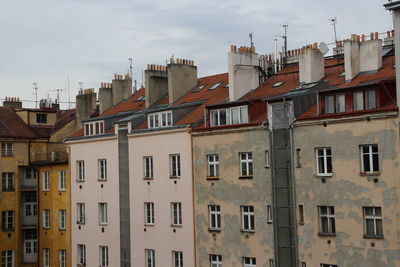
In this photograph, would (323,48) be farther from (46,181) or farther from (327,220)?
(46,181)

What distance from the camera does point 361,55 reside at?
4131 cm

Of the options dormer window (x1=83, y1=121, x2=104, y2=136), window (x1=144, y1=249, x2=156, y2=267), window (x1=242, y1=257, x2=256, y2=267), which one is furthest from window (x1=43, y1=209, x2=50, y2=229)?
window (x1=242, y1=257, x2=256, y2=267)

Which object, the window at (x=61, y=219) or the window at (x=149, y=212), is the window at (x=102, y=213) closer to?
the window at (x=149, y=212)

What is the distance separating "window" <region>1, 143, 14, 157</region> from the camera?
204 ft

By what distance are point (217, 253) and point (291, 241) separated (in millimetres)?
6324

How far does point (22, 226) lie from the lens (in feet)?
207

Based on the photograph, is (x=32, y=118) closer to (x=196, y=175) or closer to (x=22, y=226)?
(x=22, y=226)

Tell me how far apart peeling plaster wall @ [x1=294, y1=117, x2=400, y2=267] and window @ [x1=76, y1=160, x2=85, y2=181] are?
74.5ft

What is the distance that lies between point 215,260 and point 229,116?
9.63 m

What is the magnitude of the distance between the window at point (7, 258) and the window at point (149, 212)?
63.3 feet

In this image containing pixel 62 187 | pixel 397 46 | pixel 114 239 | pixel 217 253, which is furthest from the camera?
pixel 62 187

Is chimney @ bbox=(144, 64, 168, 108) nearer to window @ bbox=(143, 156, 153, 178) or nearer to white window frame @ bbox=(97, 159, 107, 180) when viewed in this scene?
white window frame @ bbox=(97, 159, 107, 180)

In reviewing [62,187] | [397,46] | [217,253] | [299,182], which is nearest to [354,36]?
[397,46]

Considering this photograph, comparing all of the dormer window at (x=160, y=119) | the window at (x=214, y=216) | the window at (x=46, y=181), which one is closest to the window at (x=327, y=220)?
the window at (x=214, y=216)
